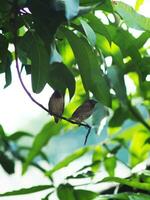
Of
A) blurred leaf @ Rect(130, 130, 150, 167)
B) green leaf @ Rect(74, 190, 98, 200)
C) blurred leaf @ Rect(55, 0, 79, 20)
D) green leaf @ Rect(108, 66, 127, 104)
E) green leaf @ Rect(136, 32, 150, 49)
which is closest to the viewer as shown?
blurred leaf @ Rect(55, 0, 79, 20)

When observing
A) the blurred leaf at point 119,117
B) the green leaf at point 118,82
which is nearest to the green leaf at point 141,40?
the green leaf at point 118,82

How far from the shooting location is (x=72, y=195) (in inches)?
31.8

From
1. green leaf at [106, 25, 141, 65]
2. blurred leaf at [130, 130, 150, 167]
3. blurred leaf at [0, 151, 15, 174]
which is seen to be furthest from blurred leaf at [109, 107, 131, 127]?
green leaf at [106, 25, 141, 65]

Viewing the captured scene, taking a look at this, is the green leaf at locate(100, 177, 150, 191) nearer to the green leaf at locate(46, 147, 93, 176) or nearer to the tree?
the tree

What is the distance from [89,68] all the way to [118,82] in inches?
1.6

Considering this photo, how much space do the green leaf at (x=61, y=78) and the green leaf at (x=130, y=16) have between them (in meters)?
0.09

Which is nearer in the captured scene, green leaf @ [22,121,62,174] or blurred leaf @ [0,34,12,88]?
blurred leaf @ [0,34,12,88]

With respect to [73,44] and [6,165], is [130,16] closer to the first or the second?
[73,44]

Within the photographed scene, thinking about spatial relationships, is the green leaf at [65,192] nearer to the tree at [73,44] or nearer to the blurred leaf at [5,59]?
the tree at [73,44]

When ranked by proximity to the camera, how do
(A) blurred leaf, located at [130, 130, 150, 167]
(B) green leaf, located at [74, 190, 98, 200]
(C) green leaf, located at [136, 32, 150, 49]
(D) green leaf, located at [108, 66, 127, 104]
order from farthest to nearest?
(A) blurred leaf, located at [130, 130, 150, 167]
(B) green leaf, located at [74, 190, 98, 200]
(C) green leaf, located at [136, 32, 150, 49]
(D) green leaf, located at [108, 66, 127, 104]

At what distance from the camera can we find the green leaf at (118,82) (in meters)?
0.56

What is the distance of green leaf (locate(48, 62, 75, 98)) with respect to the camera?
547mm

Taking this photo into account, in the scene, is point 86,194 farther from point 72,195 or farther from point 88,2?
point 88,2

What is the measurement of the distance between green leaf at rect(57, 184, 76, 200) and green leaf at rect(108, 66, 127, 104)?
0.92 feet
